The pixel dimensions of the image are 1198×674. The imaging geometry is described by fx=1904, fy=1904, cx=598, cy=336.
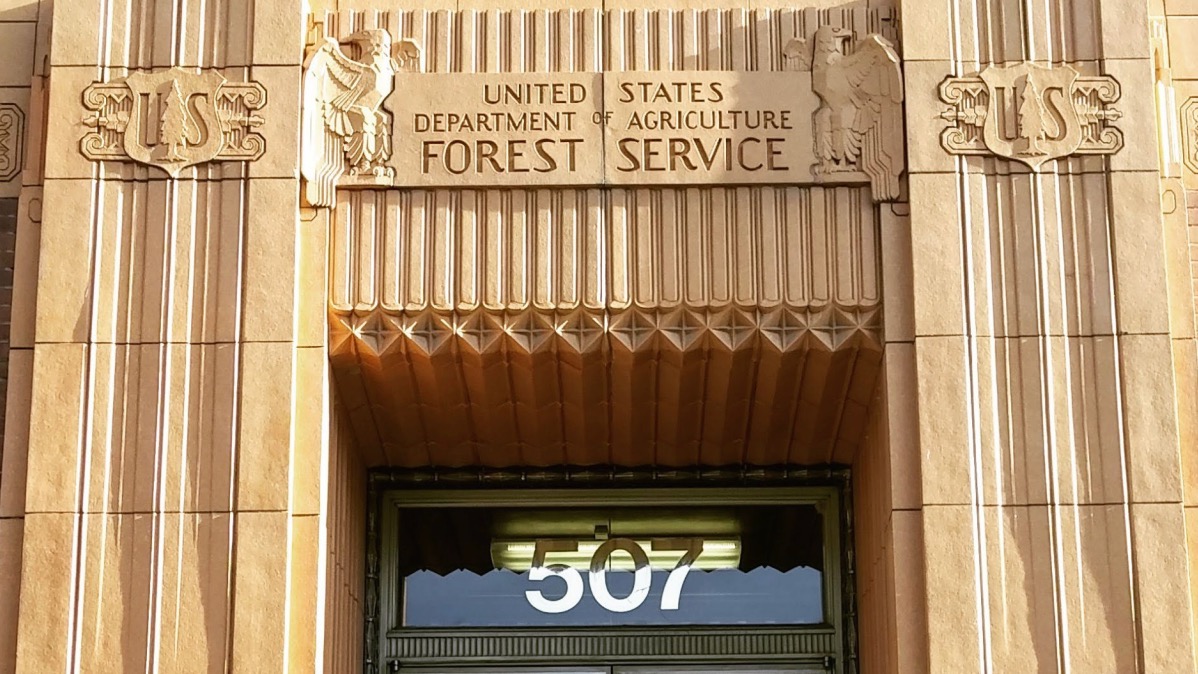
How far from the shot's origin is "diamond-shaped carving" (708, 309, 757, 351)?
39.7 feet

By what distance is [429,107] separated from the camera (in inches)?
489

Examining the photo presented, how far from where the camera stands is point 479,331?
1216 centimetres

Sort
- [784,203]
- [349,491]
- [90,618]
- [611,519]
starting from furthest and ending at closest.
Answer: [611,519]
[349,491]
[784,203]
[90,618]

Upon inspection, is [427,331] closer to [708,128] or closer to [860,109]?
[708,128]

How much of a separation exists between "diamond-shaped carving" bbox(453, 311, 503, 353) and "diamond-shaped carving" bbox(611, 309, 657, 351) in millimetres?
739

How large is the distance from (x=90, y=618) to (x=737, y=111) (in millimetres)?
5137

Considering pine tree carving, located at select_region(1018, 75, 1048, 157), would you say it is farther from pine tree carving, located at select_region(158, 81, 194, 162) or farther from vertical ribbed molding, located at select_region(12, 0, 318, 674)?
pine tree carving, located at select_region(158, 81, 194, 162)

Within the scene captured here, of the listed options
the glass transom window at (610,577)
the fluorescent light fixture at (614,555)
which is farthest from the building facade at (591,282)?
the fluorescent light fixture at (614,555)

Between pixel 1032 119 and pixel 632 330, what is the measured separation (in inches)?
114

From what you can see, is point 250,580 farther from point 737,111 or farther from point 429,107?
point 737,111

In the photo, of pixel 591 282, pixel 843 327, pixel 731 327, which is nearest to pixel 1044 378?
pixel 843 327

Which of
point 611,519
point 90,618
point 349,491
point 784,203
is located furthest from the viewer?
point 611,519

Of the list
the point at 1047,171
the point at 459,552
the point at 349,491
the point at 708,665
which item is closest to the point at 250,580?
the point at 349,491

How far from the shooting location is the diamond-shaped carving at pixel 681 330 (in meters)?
12.1
